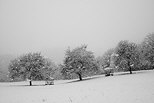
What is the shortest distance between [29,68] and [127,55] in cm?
3708

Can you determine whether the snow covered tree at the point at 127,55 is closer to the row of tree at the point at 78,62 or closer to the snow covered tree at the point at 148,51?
the row of tree at the point at 78,62

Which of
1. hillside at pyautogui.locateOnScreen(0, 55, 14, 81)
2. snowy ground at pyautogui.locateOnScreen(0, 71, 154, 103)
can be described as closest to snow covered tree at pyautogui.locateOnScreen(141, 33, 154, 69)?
snowy ground at pyautogui.locateOnScreen(0, 71, 154, 103)

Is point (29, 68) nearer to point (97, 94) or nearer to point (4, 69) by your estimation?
point (97, 94)

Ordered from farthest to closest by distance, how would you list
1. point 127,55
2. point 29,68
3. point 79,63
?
point 127,55 < point 79,63 < point 29,68

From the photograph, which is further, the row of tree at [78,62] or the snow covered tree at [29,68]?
the row of tree at [78,62]

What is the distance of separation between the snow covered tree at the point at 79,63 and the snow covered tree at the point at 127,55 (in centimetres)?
1046

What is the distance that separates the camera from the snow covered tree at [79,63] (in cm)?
4594

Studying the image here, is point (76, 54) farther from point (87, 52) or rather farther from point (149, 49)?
point (149, 49)

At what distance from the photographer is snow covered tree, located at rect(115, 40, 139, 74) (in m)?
46.6

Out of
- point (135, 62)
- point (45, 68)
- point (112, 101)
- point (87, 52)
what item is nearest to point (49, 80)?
point (45, 68)

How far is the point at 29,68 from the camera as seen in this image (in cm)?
4419

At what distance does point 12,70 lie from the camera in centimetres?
4381

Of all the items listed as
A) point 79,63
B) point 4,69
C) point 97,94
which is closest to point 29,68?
point 79,63

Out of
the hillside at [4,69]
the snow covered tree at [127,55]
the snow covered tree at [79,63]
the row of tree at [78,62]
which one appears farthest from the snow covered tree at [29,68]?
the hillside at [4,69]
